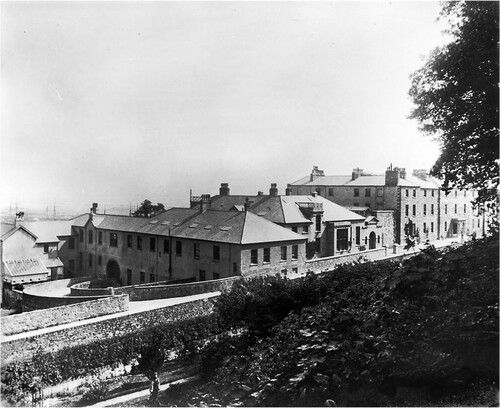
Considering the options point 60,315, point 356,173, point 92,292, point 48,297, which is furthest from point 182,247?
point 356,173

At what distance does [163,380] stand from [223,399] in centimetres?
665

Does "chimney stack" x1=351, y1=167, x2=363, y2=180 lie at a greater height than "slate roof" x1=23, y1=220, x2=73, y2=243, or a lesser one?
greater

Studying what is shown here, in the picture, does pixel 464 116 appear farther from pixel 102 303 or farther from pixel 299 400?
pixel 102 303

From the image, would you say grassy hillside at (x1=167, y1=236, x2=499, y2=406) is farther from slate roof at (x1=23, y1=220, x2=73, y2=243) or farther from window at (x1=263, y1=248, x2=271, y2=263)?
slate roof at (x1=23, y1=220, x2=73, y2=243)

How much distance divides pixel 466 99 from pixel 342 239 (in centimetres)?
2914

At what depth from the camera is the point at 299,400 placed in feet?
36.2

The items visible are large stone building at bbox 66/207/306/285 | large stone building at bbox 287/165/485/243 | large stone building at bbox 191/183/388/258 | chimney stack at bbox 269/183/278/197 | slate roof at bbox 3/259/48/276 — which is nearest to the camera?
large stone building at bbox 66/207/306/285

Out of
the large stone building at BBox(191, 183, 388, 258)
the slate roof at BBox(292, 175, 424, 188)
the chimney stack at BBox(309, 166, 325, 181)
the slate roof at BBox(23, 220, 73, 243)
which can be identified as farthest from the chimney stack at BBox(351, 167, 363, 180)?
the slate roof at BBox(23, 220, 73, 243)

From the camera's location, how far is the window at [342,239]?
43844 millimetres

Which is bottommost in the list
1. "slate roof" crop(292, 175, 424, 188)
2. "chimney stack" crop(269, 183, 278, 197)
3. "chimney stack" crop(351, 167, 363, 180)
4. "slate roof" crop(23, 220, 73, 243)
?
"slate roof" crop(23, 220, 73, 243)

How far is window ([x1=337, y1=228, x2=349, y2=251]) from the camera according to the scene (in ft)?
144

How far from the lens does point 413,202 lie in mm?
49344

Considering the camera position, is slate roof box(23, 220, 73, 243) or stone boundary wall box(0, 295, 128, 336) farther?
slate roof box(23, 220, 73, 243)

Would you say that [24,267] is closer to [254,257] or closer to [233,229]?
[233,229]
